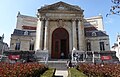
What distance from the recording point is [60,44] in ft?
113

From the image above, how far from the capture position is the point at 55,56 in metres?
33.3

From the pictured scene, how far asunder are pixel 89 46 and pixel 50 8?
1540 centimetres

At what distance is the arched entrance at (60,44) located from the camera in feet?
110

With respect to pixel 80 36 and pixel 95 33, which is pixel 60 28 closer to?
pixel 80 36

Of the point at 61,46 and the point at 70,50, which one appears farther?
the point at 61,46

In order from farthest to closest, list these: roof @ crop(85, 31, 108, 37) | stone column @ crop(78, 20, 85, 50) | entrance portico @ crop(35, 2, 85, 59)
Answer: roof @ crop(85, 31, 108, 37) < entrance portico @ crop(35, 2, 85, 59) < stone column @ crop(78, 20, 85, 50)

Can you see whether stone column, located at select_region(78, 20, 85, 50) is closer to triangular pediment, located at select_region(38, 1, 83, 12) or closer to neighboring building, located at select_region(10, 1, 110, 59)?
neighboring building, located at select_region(10, 1, 110, 59)

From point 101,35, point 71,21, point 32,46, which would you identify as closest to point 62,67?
point 71,21

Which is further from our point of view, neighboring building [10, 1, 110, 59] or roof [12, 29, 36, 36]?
roof [12, 29, 36, 36]

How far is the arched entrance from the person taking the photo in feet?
110

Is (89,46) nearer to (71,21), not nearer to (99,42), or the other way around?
(99,42)

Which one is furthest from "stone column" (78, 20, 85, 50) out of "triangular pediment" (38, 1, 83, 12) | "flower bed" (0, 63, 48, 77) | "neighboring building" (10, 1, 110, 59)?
"flower bed" (0, 63, 48, 77)

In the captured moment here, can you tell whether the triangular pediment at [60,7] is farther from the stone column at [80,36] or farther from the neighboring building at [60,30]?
the stone column at [80,36]

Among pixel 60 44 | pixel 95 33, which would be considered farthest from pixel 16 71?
pixel 95 33
